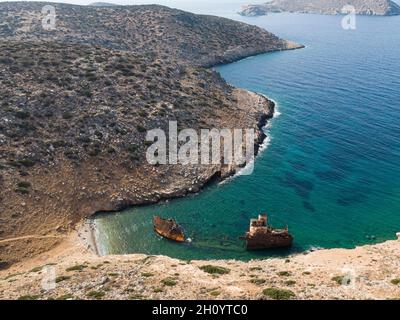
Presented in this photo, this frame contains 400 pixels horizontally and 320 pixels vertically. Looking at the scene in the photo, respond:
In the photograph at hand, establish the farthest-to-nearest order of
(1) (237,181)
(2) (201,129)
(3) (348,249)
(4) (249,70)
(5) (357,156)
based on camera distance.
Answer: (4) (249,70) → (2) (201,129) → (5) (357,156) → (1) (237,181) → (3) (348,249)

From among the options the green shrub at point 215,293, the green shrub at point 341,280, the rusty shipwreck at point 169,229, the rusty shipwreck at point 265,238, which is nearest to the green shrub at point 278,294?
the green shrub at point 215,293

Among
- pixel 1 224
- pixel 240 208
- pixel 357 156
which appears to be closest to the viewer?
pixel 1 224

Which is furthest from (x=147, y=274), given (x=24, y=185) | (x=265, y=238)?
(x=24, y=185)

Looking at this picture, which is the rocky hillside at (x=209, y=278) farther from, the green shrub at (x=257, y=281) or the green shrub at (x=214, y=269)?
the green shrub at (x=257, y=281)

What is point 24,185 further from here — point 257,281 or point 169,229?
point 257,281
